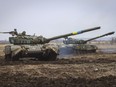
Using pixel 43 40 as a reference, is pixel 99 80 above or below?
below

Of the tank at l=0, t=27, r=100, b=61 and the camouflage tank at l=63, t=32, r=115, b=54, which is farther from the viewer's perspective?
the camouflage tank at l=63, t=32, r=115, b=54

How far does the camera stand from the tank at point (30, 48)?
25.9 metres

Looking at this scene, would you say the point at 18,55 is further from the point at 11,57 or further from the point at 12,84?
the point at 12,84

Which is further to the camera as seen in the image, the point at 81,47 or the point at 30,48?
the point at 81,47

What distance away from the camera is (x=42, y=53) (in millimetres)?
26594

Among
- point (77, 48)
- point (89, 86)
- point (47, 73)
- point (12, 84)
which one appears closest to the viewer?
point (89, 86)

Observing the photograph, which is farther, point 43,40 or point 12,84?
point 43,40

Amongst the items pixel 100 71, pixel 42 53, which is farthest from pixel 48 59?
pixel 100 71

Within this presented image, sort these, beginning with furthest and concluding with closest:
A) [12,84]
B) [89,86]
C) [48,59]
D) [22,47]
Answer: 1. [48,59]
2. [22,47]
3. [12,84]
4. [89,86]

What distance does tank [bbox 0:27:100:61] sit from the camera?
85.1 feet

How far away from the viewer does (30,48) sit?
86.0 feet

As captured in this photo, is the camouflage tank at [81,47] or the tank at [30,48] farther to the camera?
the camouflage tank at [81,47]

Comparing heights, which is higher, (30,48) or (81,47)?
(30,48)

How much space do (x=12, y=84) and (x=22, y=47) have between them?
12903 millimetres
